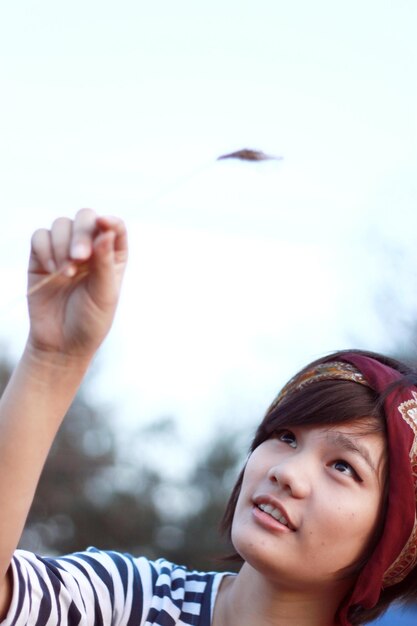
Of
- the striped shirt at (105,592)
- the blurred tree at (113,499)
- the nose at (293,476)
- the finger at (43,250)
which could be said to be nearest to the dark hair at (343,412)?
the nose at (293,476)

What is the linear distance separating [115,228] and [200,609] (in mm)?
949

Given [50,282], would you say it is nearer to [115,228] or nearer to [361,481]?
[115,228]

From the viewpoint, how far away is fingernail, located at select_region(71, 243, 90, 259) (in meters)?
1.42

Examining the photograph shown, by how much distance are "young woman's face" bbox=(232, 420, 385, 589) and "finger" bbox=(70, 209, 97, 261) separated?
2.30 feet

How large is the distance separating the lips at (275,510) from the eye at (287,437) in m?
0.17

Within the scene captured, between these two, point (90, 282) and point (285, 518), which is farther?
point (285, 518)

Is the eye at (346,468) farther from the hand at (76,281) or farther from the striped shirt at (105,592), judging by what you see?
the hand at (76,281)

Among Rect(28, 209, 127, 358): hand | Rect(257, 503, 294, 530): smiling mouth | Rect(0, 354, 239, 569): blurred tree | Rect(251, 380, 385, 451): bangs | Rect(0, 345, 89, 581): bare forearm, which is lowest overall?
Rect(0, 354, 239, 569): blurred tree

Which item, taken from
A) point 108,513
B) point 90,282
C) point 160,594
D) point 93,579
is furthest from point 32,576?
point 108,513

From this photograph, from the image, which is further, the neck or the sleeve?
the neck

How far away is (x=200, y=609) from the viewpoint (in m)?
2.08

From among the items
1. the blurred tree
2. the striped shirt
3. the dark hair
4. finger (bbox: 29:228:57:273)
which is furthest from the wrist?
the blurred tree

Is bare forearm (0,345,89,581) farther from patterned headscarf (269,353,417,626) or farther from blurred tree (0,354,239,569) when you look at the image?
blurred tree (0,354,239,569)

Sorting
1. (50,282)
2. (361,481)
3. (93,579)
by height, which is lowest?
(93,579)
